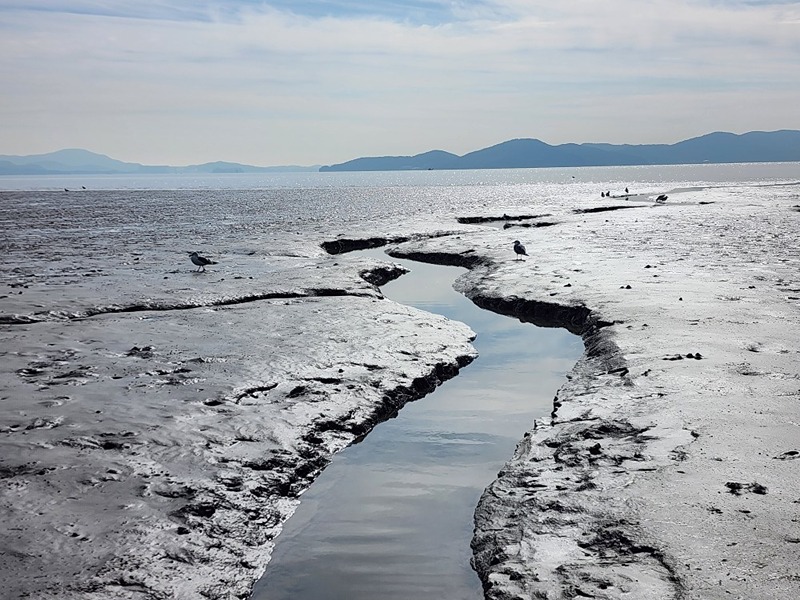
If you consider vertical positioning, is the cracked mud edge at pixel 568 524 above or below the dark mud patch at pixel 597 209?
below

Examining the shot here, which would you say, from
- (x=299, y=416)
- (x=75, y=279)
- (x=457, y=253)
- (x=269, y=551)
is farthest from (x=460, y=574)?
(x=457, y=253)

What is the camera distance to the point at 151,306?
54.0 feet

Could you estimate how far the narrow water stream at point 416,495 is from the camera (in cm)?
616

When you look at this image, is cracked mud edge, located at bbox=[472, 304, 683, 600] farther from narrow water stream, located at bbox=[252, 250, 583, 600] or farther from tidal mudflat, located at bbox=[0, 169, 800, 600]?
narrow water stream, located at bbox=[252, 250, 583, 600]

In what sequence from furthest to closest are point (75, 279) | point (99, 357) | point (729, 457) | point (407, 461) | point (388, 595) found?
point (75, 279), point (99, 357), point (407, 461), point (729, 457), point (388, 595)

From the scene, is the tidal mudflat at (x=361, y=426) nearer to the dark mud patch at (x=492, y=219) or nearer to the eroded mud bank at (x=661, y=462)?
the eroded mud bank at (x=661, y=462)

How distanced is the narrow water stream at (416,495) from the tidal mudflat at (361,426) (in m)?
0.24

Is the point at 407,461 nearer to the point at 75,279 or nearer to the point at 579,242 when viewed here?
the point at 75,279

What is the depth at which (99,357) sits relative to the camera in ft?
37.8

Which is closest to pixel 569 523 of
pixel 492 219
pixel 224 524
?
pixel 224 524

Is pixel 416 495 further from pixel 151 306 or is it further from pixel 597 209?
pixel 597 209

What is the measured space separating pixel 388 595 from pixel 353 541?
1043 mm

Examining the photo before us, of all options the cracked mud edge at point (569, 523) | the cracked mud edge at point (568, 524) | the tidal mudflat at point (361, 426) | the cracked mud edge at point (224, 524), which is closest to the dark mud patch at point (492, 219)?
the tidal mudflat at point (361, 426)

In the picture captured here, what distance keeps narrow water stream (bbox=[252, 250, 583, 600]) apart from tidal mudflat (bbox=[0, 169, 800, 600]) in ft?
0.79
